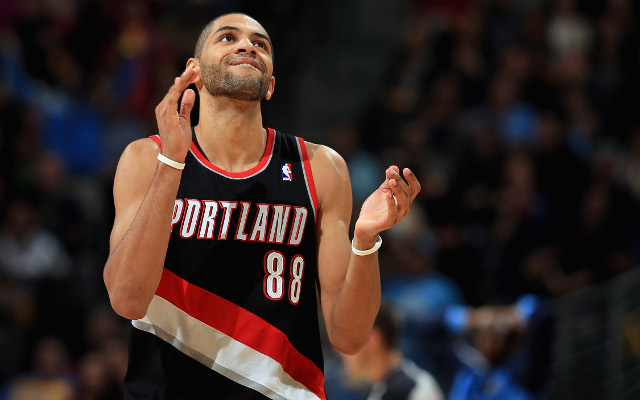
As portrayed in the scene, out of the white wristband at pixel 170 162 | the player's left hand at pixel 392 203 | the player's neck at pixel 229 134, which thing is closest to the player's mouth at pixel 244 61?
the player's neck at pixel 229 134

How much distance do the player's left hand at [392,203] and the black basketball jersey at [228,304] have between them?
359 millimetres

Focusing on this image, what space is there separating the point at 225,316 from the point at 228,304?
0.05m

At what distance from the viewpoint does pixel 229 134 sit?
3822 mm

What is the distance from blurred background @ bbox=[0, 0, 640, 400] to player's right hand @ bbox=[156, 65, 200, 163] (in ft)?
12.6

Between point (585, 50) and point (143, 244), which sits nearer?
point (143, 244)

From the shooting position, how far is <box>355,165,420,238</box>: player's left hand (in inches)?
134

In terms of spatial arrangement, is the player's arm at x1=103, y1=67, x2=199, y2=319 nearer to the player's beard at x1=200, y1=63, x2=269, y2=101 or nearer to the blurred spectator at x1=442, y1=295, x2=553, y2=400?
the player's beard at x1=200, y1=63, x2=269, y2=101

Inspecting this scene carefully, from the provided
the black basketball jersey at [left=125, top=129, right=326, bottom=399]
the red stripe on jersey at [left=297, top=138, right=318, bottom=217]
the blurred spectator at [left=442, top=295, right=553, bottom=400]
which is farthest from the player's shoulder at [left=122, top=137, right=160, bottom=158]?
the blurred spectator at [left=442, top=295, right=553, bottom=400]

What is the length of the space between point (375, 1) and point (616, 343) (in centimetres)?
750

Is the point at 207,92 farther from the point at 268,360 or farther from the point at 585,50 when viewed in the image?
the point at 585,50

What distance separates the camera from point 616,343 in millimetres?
6777

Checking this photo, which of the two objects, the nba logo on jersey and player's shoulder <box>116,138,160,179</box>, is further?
the nba logo on jersey

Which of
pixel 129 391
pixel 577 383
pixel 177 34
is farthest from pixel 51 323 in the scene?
pixel 129 391

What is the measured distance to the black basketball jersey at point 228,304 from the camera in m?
3.58
